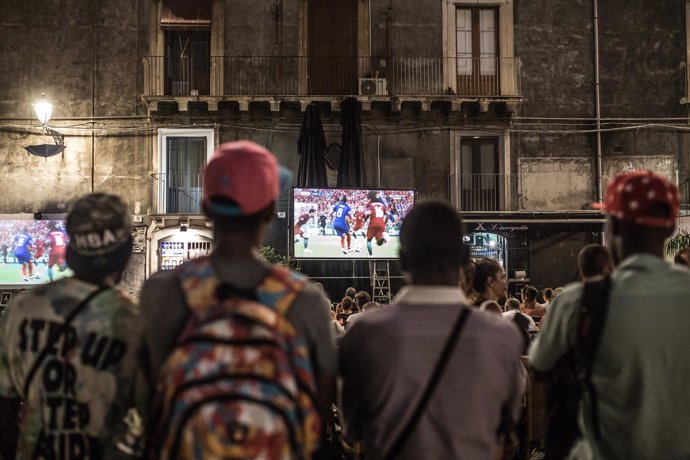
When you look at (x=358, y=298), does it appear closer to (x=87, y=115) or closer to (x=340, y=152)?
(x=340, y=152)

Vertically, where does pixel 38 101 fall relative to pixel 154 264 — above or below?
above

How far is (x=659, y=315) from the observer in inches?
97.0

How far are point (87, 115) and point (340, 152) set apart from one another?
6.15 m

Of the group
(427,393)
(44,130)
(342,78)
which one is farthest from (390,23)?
(427,393)

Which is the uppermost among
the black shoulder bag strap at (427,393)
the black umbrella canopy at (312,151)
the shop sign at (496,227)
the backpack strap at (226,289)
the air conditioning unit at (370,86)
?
the air conditioning unit at (370,86)

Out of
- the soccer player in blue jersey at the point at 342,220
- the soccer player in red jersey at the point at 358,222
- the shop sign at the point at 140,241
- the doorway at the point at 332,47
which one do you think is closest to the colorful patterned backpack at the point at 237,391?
the soccer player in blue jersey at the point at 342,220

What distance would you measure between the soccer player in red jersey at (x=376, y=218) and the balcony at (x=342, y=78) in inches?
112

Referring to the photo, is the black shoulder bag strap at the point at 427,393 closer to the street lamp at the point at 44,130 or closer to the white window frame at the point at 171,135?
the white window frame at the point at 171,135

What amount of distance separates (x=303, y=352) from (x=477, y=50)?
17.2 metres

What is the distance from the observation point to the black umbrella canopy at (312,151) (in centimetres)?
1609

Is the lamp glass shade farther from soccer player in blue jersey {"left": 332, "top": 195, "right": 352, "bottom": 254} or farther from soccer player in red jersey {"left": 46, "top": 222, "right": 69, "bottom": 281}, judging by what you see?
soccer player in blue jersey {"left": 332, "top": 195, "right": 352, "bottom": 254}

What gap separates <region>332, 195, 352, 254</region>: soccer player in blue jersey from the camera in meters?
15.5

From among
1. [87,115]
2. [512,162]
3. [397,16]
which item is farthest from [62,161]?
[512,162]

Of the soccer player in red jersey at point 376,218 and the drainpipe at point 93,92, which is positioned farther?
the drainpipe at point 93,92
